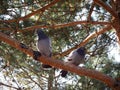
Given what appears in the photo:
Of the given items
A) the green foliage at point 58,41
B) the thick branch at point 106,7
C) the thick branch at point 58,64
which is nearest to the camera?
the thick branch at point 58,64

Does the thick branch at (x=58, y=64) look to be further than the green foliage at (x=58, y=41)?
No

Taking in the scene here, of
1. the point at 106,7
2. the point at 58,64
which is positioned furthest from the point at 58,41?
the point at 58,64

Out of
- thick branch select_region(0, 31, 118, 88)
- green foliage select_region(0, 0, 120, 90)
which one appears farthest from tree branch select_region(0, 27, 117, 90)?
green foliage select_region(0, 0, 120, 90)

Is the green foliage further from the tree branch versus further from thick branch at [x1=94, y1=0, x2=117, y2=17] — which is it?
the tree branch

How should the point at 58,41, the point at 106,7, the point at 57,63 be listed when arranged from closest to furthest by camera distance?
the point at 57,63 → the point at 106,7 → the point at 58,41

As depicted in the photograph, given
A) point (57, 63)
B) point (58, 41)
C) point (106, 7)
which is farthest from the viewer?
point (58, 41)

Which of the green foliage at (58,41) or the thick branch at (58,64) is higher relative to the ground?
the green foliage at (58,41)

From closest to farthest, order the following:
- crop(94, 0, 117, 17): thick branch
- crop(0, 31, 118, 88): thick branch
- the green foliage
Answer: crop(0, 31, 118, 88): thick branch < crop(94, 0, 117, 17): thick branch < the green foliage

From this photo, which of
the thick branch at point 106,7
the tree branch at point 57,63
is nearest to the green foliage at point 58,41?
the thick branch at point 106,7

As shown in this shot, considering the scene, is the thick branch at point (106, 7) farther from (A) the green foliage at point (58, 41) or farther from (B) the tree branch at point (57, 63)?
(B) the tree branch at point (57, 63)

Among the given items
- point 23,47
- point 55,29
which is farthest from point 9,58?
point 23,47

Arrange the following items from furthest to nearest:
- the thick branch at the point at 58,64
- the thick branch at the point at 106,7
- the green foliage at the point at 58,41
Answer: the green foliage at the point at 58,41, the thick branch at the point at 106,7, the thick branch at the point at 58,64

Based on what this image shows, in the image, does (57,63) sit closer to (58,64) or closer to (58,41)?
(58,64)

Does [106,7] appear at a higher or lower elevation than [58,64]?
higher
